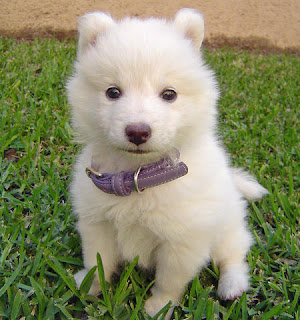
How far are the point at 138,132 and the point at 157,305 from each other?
1114mm

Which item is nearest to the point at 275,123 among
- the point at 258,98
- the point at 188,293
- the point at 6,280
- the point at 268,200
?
the point at 258,98

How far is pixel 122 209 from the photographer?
1874 mm

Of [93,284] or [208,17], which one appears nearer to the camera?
[93,284]

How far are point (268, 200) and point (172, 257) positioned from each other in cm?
142

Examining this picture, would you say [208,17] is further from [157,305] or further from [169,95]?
[157,305]

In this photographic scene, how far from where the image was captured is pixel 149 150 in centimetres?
163

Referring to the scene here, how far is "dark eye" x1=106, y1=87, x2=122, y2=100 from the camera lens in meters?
1.68

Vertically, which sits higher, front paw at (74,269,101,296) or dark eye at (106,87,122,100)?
dark eye at (106,87,122,100)

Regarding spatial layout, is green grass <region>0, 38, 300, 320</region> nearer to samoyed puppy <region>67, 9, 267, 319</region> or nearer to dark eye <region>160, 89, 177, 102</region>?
samoyed puppy <region>67, 9, 267, 319</region>

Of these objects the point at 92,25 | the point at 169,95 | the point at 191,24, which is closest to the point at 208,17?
the point at 191,24

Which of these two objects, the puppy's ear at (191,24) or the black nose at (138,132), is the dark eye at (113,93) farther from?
the puppy's ear at (191,24)

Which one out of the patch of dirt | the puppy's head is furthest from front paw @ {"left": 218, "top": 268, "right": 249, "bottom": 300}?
the patch of dirt

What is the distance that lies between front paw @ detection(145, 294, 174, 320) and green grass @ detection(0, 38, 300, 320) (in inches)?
2.1

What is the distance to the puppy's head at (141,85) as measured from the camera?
159 centimetres
